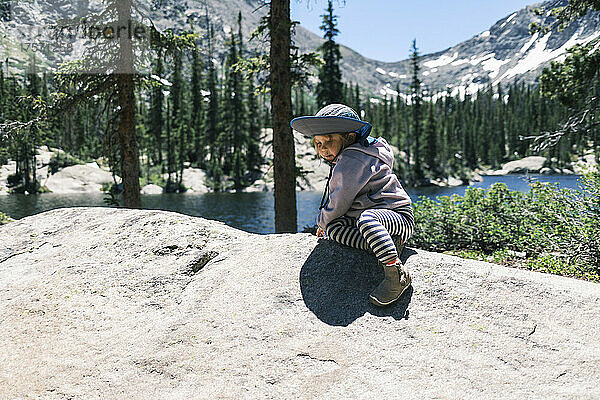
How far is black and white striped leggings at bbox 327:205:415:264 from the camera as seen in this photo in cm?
317

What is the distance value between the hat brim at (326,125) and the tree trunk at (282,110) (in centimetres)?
619

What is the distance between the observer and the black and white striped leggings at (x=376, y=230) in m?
3.17

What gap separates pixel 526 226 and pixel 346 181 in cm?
654

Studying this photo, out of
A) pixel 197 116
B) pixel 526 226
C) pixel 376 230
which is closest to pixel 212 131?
pixel 197 116

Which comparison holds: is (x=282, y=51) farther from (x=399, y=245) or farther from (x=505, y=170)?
(x=505, y=170)

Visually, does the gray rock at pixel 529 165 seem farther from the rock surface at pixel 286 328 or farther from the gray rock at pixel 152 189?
the rock surface at pixel 286 328

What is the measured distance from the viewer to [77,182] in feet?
183

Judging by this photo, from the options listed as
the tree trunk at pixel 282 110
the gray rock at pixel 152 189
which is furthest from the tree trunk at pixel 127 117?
the gray rock at pixel 152 189

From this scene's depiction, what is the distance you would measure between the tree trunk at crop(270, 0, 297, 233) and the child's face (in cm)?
612

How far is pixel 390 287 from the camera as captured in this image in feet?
10.5

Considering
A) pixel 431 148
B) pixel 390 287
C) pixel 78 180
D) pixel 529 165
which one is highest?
pixel 431 148

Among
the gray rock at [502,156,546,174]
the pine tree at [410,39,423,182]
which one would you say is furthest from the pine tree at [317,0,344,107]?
the gray rock at [502,156,546,174]

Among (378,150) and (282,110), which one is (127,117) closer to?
(282,110)

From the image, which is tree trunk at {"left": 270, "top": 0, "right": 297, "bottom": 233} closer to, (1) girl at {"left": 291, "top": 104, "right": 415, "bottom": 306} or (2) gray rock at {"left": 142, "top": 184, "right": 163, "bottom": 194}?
(1) girl at {"left": 291, "top": 104, "right": 415, "bottom": 306}
